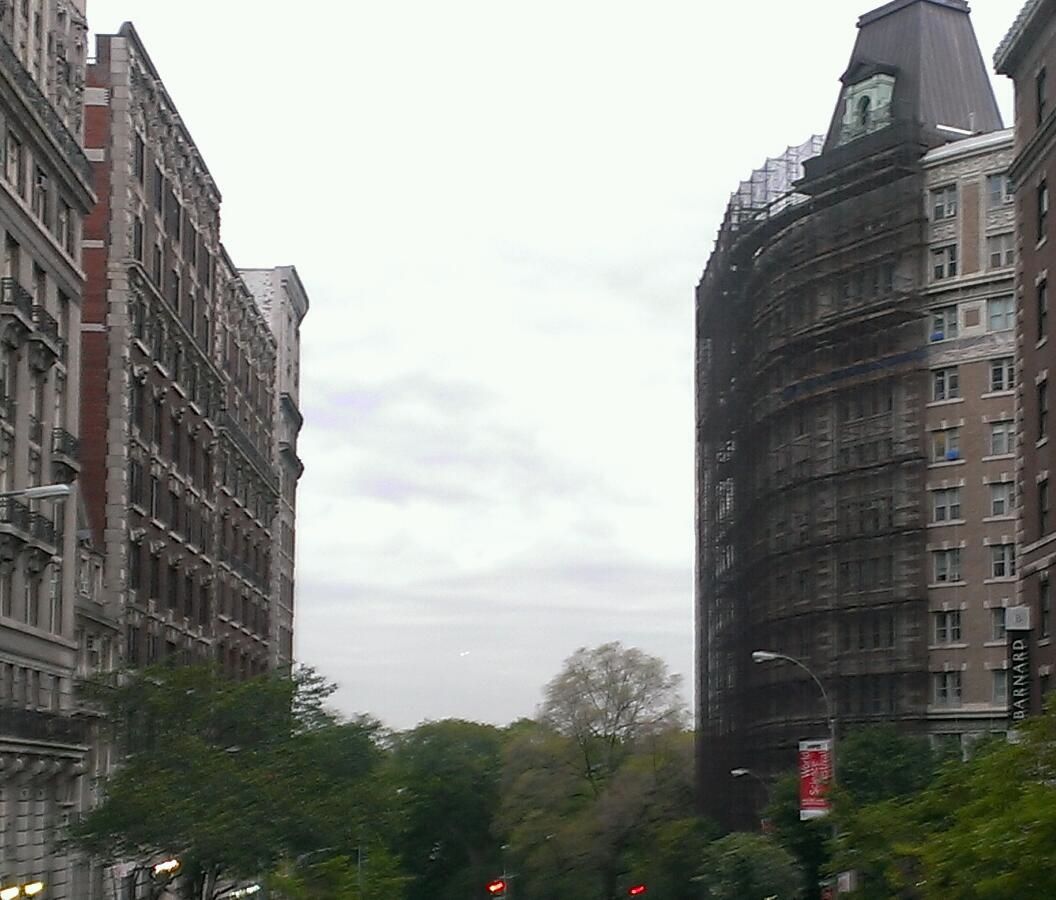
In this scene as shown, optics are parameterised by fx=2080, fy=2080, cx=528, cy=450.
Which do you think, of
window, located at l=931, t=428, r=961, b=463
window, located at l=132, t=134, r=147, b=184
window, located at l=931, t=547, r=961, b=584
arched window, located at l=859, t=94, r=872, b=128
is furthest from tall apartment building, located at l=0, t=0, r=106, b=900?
arched window, located at l=859, t=94, r=872, b=128

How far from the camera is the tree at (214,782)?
59594mm

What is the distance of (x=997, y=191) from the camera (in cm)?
9556

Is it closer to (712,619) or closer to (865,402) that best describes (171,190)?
(865,402)

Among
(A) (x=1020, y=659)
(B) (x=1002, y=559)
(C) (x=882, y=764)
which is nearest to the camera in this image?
(A) (x=1020, y=659)

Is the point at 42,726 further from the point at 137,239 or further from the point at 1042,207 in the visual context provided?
the point at 1042,207

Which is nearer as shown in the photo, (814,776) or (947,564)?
(814,776)

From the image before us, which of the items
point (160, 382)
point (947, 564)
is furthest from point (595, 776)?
point (160, 382)

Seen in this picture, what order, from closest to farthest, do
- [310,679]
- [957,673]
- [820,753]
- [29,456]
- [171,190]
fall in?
[29,456] < [820,753] < [310,679] < [171,190] < [957,673]

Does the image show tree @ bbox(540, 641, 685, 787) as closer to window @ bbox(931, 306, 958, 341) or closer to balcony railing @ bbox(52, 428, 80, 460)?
window @ bbox(931, 306, 958, 341)

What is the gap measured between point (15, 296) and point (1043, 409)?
29.9 metres

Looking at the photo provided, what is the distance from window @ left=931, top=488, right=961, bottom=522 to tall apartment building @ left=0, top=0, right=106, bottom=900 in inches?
1712

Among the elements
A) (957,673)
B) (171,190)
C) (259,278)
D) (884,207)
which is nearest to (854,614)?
(957,673)

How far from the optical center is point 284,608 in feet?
432

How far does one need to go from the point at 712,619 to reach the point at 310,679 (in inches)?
2070
